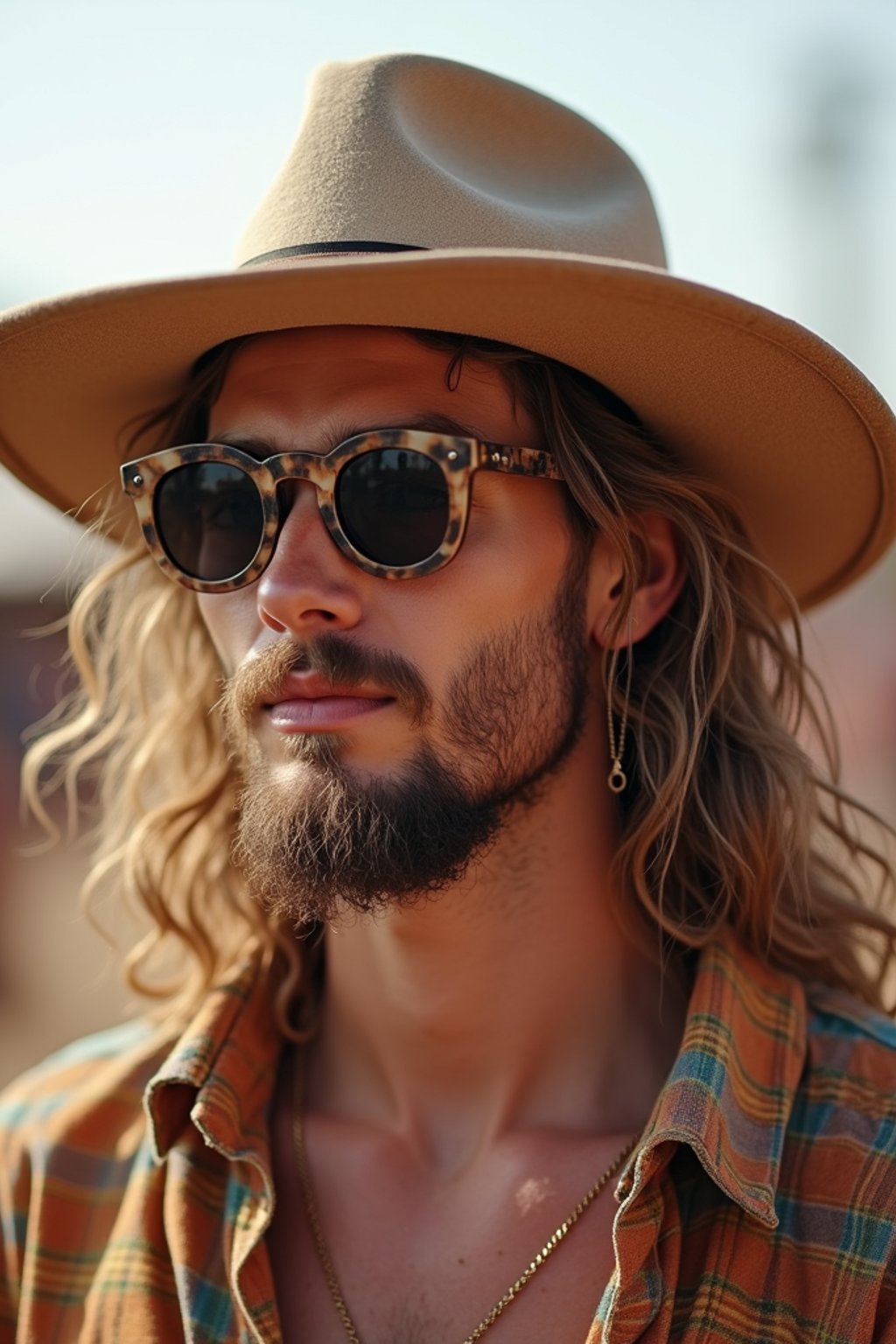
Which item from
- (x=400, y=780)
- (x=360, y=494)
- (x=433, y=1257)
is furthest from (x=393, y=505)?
(x=433, y=1257)

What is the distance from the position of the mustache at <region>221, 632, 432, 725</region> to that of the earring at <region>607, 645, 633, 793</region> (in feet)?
1.60

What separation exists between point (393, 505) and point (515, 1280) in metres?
1.37

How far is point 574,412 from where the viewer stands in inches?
108

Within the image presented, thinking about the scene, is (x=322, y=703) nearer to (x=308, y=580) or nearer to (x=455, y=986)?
(x=308, y=580)

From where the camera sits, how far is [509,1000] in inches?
110

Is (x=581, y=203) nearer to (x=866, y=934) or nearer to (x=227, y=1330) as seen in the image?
(x=866, y=934)

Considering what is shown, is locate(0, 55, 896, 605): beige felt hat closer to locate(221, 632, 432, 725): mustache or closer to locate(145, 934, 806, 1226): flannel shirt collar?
locate(221, 632, 432, 725): mustache

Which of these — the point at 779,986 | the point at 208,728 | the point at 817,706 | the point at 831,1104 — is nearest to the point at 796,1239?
the point at 831,1104

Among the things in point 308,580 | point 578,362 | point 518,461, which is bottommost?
point 308,580

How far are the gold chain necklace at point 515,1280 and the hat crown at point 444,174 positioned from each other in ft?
5.50

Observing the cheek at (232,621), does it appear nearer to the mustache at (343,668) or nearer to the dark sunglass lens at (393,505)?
the mustache at (343,668)

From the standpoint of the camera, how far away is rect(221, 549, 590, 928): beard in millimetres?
2549

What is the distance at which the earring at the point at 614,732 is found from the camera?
2.88 metres

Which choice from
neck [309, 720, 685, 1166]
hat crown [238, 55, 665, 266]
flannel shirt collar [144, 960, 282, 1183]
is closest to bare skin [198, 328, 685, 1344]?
neck [309, 720, 685, 1166]
